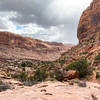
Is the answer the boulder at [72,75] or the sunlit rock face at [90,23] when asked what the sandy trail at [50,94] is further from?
the sunlit rock face at [90,23]

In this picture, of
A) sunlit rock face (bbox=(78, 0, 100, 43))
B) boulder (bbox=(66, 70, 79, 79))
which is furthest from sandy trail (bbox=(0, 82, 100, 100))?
sunlit rock face (bbox=(78, 0, 100, 43))

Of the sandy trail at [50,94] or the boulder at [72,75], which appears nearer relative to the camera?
the sandy trail at [50,94]

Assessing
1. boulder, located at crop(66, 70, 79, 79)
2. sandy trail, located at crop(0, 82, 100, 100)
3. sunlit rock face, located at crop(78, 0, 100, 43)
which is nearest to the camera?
sandy trail, located at crop(0, 82, 100, 100)

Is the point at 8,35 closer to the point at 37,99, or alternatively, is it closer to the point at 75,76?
the point at 75,76

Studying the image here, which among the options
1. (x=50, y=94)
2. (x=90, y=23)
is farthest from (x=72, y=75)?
(x=90, y=23)

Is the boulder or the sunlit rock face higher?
the sunlit rock face

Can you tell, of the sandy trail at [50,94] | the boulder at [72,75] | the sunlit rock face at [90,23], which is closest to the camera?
the sandy trail at [50,94]

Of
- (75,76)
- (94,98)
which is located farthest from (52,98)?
(75,76)

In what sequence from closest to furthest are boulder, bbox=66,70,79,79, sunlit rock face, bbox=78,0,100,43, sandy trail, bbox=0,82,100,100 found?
sandy trail, bbox=0,82,100,100, boulder, bbox=66,70,79,79, sunlit rock face, bbox=78,0,100,43

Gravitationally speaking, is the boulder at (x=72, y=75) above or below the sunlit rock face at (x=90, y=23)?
below

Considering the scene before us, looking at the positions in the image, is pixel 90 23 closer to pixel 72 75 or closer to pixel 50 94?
pixel 72 75

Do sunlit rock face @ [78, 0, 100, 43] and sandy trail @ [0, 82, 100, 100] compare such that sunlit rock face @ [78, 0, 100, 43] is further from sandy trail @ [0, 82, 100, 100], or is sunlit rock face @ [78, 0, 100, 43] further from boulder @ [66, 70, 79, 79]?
sandy trail @ [0, 82, 100, 100]

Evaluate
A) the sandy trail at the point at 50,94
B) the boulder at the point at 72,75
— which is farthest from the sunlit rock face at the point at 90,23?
the sandy trail at the point at 50,94

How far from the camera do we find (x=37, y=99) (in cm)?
593
